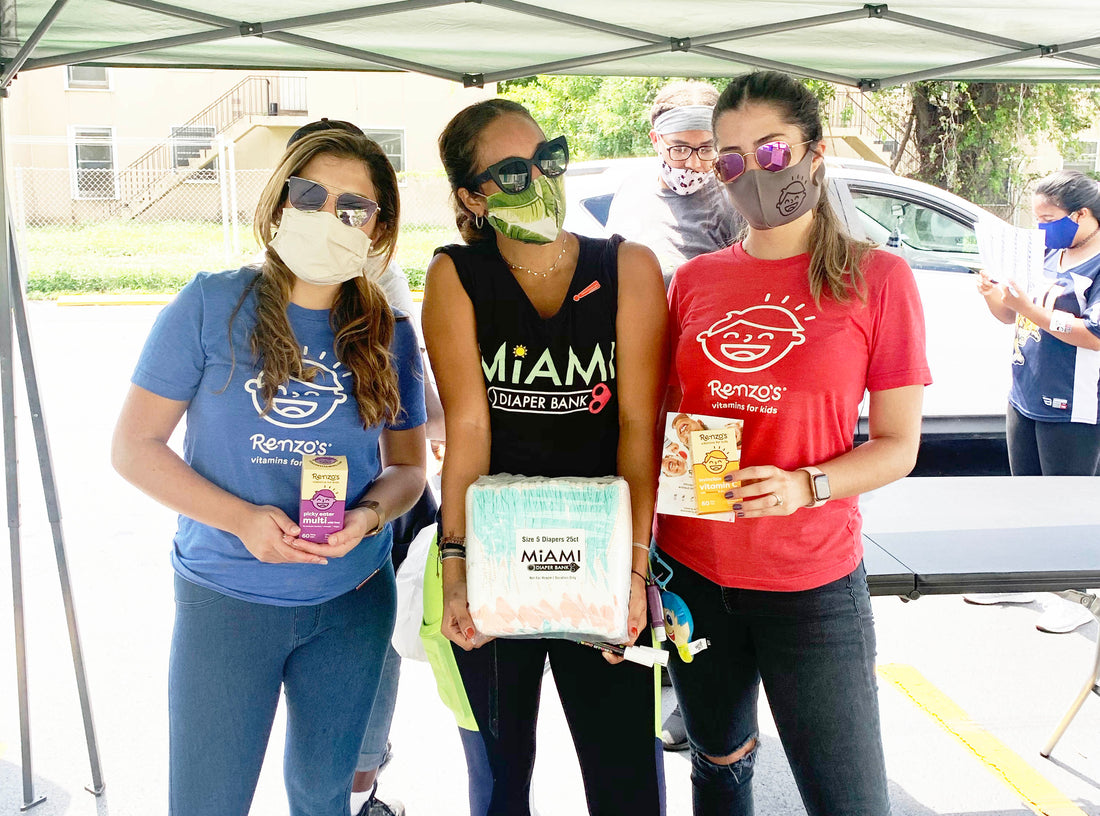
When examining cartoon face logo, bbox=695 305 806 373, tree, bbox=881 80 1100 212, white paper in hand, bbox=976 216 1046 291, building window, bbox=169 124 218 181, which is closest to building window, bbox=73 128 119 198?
building window, bbox=169 124 218 181

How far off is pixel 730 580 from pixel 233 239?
1724 centimetres

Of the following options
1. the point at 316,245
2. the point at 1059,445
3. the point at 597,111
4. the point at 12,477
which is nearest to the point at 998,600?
the point at 1059,445

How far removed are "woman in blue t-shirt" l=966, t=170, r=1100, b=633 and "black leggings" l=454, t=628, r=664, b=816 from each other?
3328mm

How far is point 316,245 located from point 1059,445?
3926 mm

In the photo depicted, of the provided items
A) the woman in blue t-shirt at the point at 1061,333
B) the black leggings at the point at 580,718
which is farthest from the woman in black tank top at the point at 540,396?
the woman in blue t-shirt at the point at 1061,333

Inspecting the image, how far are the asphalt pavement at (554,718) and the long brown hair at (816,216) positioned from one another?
1.06m

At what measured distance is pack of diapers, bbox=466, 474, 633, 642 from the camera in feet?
6.63

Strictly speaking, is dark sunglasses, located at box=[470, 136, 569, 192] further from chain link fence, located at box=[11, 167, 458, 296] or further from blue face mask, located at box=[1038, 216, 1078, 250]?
chain link fence, located at box=[11, 167, 458, 296]

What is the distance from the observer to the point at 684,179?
12.0 ft

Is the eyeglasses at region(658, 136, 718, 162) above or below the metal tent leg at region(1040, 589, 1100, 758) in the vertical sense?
above

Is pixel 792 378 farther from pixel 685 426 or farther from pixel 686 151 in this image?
pixel 686 151

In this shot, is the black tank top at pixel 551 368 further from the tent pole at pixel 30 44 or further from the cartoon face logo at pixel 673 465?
the tent pole at pixel 30 44

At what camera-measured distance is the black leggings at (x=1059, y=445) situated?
181 inches

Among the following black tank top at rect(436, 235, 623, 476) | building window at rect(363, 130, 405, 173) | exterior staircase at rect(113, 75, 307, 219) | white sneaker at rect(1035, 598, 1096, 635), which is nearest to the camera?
black tank top at rect(436, 235, 623, 476)
